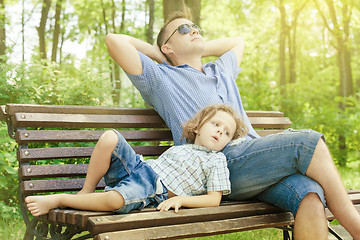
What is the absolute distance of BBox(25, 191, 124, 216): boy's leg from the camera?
230 cm

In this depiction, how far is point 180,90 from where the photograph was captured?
353cm

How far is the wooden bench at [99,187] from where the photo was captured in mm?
2199

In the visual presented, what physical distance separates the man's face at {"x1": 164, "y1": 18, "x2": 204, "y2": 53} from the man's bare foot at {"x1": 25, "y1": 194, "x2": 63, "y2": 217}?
6.13 ft

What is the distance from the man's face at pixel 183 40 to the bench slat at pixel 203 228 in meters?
1.67

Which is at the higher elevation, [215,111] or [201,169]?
[215,111]

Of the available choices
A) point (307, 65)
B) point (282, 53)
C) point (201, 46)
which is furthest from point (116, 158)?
point (307, 65)

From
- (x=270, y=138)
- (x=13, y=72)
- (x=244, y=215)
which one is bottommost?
(x=244, y=215)

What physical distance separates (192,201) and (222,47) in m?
2.13

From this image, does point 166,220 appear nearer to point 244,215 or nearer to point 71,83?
point 244,215

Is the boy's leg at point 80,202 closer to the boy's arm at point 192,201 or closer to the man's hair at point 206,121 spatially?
A: the boy's arm at point 192,201


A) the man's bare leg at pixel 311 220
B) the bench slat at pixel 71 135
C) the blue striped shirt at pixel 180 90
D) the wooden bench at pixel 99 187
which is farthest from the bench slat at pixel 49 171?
the man's bare leg at pixel 311 220

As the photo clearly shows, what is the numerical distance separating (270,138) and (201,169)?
46 centimetres

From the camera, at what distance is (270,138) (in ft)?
8.95

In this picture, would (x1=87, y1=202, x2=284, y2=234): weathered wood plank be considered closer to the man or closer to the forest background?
the man
